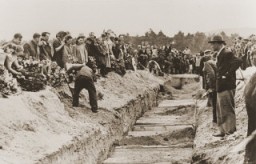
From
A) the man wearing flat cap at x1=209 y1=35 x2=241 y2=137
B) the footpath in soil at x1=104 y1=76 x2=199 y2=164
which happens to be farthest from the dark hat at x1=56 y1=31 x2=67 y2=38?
the man wearing flat cap at x1=209 y1=35 x2=241 y2=137

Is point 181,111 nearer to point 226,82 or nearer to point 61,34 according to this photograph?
point 61,34

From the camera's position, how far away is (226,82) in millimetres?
9922

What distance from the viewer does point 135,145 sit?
515 inches

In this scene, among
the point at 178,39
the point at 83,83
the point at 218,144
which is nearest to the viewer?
the point at 218,144

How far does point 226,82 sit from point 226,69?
24 cm

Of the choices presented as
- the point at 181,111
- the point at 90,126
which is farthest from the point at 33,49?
the point at 181,111

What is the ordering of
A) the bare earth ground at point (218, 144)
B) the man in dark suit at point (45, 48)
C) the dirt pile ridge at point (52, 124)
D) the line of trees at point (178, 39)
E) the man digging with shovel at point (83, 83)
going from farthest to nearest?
the line of trees at point (178, 39) < the man in dark suit at point (45, 48) < the man digging with shovel at point (83, 83) < the dirt pile ridge at point (52, 124) < the bare earth ground at point (218, 144)

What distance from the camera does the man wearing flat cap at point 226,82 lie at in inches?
388

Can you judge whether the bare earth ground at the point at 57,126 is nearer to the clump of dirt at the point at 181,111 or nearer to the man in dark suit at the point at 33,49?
the man in dark suit at the point at 33,49

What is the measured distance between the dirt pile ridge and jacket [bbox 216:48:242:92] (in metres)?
2.94

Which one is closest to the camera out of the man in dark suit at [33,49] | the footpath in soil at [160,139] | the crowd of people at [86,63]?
the crowd of people at [86,63]

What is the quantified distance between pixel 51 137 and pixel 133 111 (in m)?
7.24

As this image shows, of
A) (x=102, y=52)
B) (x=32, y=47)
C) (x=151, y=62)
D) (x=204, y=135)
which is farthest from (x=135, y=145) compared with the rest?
(x=151, y=62)

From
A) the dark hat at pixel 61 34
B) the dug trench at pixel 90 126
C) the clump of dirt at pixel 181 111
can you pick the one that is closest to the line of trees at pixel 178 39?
the clump of dirt at pixel 181 111
